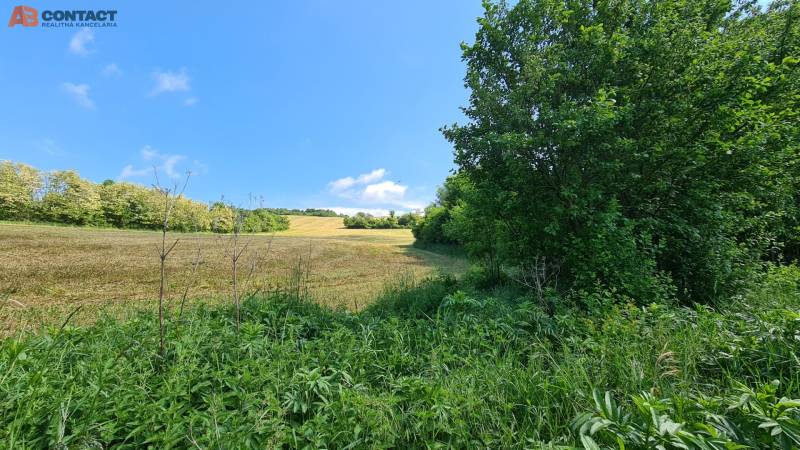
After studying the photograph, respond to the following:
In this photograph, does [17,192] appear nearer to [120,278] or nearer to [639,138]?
[120,278]

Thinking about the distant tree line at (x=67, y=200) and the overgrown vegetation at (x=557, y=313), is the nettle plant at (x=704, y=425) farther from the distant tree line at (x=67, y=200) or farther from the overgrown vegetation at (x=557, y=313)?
the distant tree line at (x=67, y=200)

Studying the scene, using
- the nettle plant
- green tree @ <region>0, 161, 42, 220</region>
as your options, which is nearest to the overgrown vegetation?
the nettle plant

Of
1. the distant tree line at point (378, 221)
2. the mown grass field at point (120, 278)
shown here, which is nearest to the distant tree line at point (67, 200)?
the mown grass field at point (120, 278)

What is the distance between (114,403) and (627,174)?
7273 mm

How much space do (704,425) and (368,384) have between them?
7.02 ft

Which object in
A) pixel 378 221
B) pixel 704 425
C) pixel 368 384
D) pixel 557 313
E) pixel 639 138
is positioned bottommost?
pixel 368 384

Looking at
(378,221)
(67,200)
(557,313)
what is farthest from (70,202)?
(557,313)

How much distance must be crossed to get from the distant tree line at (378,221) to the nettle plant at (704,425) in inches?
1899

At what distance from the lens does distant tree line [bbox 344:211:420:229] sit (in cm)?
5069

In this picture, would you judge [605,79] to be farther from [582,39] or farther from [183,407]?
[183,407]

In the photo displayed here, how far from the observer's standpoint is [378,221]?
5156 cm

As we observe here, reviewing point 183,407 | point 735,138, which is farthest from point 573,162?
point 183,407

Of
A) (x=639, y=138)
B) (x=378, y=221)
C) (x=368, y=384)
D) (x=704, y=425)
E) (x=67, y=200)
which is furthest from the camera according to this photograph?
(x=378, y=221)

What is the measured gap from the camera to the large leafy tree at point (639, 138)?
430 cm
